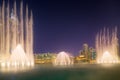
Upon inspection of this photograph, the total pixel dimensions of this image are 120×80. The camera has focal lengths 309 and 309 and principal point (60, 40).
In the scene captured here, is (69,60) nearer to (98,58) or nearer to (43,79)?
(98,58)

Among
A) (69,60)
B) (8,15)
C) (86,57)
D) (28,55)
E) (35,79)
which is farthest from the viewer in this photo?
(86,57)

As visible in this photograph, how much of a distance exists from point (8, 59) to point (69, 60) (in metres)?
42.2

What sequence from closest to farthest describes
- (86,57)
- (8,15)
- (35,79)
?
(35,79) → (8,15) → (86,57)

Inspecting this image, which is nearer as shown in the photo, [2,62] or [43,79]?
[43,79]

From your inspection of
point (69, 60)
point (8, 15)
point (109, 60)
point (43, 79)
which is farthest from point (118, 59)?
point (43, 79)

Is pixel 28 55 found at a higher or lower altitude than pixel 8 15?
lower

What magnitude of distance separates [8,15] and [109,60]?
56063mm

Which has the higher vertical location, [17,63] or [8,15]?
[8,15]

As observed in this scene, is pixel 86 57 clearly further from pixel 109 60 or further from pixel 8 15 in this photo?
pixel 8 15

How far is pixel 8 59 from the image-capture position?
8094cm

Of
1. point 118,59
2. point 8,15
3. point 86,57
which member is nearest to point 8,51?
point 8,15

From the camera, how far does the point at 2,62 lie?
265ft

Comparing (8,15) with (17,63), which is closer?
(8,15)

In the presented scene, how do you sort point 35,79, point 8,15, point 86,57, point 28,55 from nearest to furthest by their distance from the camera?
point 35,79, point 8,15, point 28,55, point 86,57
